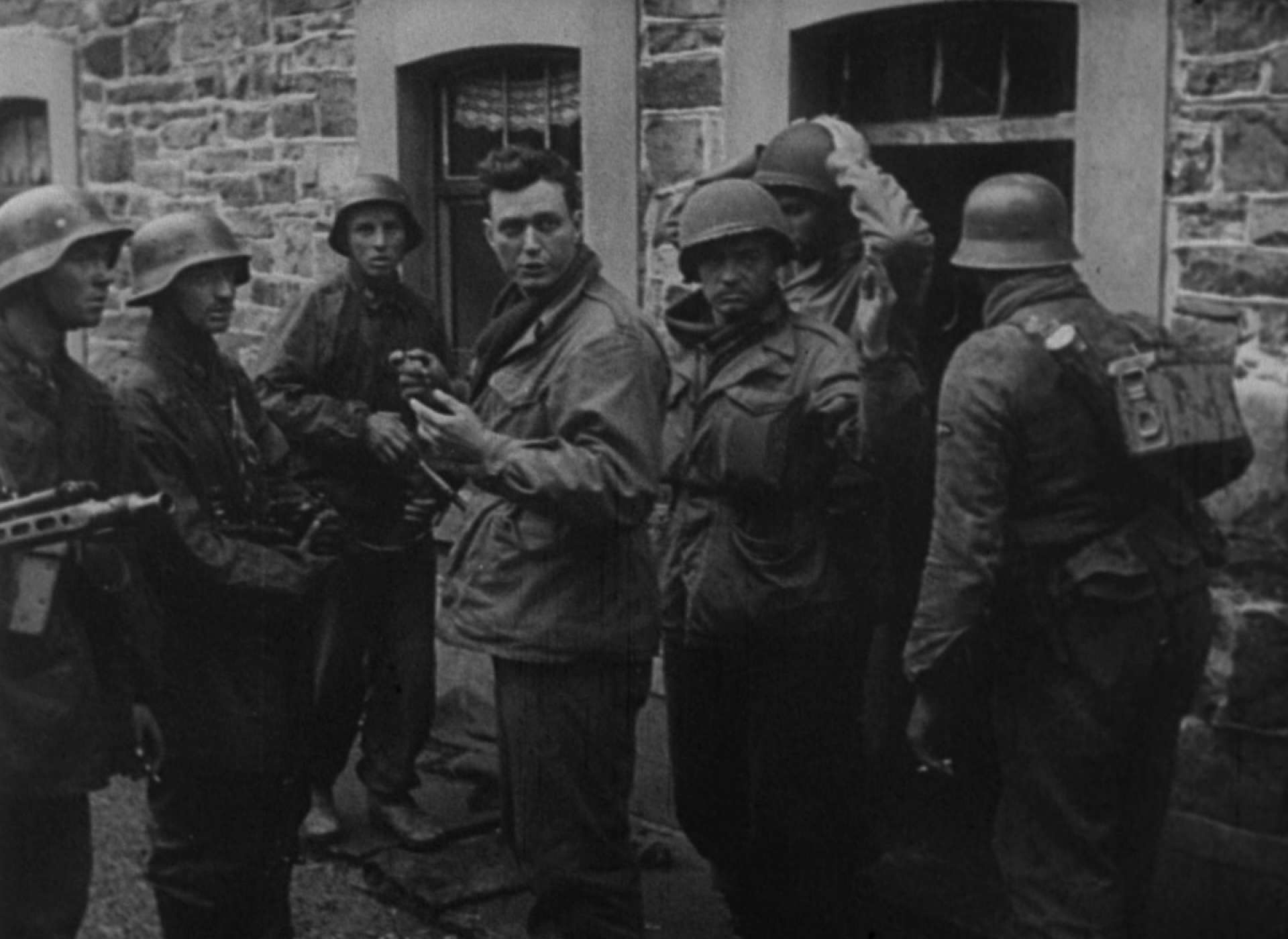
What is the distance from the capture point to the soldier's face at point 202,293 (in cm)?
548

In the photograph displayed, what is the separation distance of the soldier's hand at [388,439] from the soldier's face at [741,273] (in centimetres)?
169

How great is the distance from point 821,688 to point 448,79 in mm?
4218

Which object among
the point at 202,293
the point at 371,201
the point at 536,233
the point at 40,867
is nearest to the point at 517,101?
the point at 371,201

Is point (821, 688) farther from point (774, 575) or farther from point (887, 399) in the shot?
point (887, 399)

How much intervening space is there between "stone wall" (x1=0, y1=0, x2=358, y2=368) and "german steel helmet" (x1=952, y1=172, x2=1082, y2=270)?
467 centimetres

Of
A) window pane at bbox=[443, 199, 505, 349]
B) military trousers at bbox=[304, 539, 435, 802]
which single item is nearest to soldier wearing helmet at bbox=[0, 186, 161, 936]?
military trousers at bbox=[304, 539, 435, 802]

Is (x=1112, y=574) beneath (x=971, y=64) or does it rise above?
beneath

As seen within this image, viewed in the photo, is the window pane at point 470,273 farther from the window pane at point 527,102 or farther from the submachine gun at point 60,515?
the submachine gun at point 60,515

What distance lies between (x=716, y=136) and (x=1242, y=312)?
2.31 meters

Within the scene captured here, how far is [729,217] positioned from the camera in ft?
17.3

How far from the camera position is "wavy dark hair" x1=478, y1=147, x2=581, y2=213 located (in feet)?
16.8

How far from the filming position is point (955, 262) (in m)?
4.81

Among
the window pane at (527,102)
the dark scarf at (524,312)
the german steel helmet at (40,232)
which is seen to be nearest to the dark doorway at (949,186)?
the dark scarf at (524,312)

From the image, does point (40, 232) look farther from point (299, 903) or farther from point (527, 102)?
point (527, 102)
